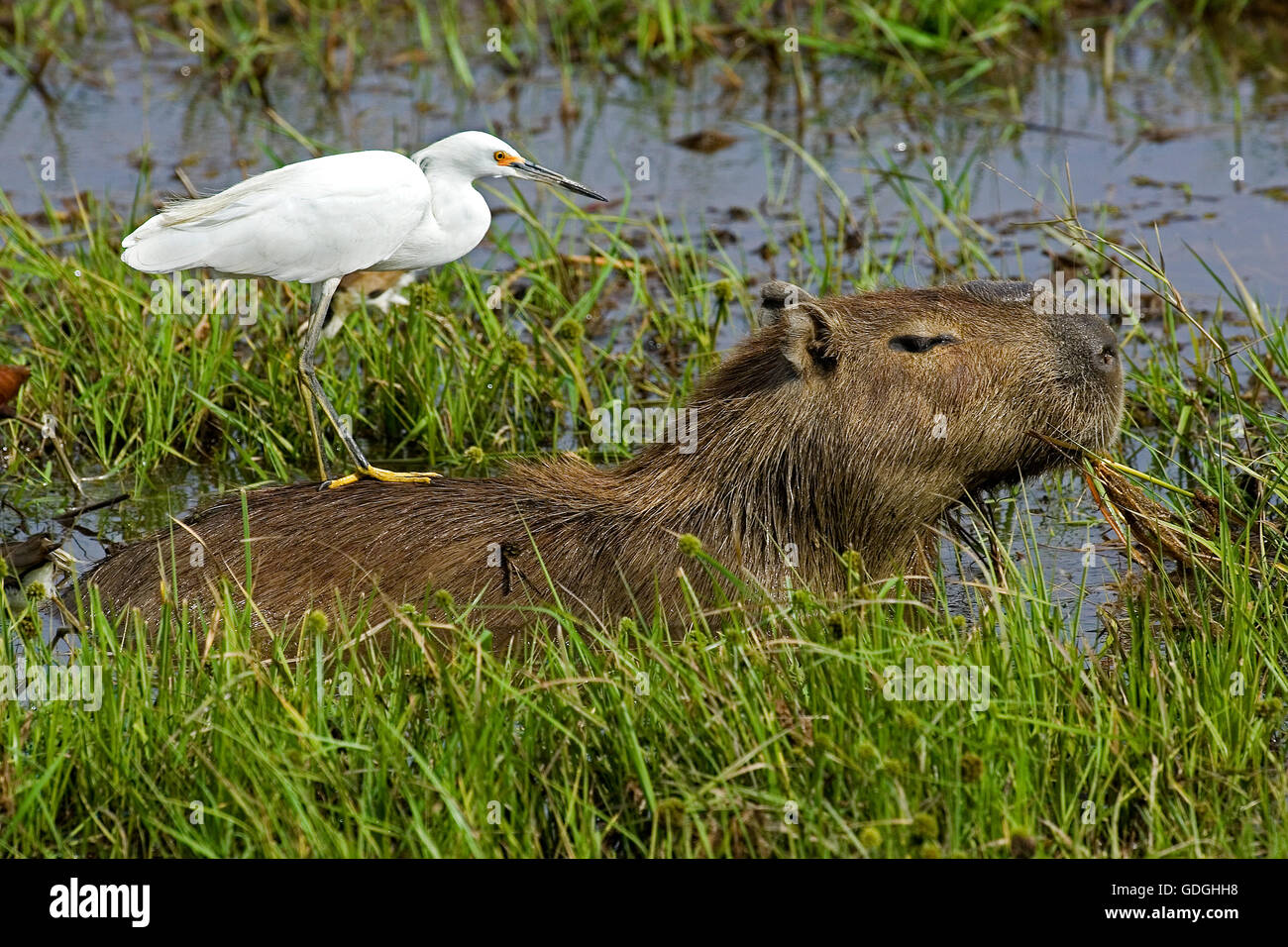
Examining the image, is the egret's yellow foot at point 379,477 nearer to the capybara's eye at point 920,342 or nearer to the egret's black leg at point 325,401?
the egret's black leg at point 325,401

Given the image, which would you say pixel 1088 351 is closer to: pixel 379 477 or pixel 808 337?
pixel 808 337

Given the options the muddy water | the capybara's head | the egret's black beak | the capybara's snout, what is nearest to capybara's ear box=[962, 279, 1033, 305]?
the capybara's head

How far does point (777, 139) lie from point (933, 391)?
198 inches

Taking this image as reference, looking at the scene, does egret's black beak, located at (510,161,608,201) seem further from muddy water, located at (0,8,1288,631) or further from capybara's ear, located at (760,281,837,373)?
muddy water, located at (0,8,1288,631)

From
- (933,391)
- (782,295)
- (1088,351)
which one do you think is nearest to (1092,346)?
(1088,351)

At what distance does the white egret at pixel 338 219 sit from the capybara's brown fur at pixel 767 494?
71cm

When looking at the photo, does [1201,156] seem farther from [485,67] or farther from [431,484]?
[431,484]

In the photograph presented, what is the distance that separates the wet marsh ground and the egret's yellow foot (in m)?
0.51

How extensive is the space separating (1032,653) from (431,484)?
1.69 metres

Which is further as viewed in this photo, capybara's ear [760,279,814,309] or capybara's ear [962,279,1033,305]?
capybara's ear [760,279,814,309]

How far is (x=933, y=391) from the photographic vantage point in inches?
186

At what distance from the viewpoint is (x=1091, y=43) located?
10.3 metres

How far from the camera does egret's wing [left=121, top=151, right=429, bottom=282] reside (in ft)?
13.9
